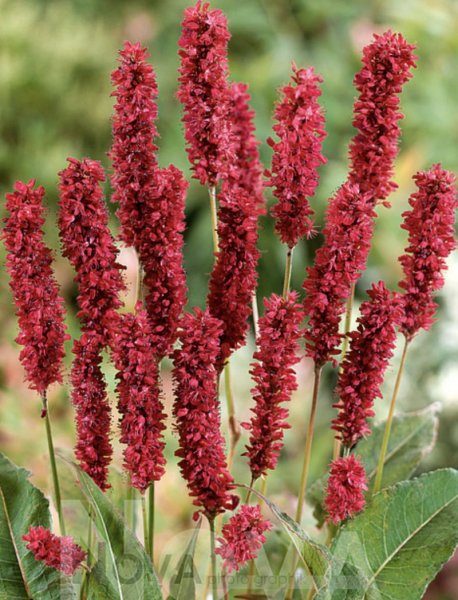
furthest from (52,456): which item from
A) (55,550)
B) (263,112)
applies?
(263,112)

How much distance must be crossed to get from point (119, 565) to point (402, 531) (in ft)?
0.47

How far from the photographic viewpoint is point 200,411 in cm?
36

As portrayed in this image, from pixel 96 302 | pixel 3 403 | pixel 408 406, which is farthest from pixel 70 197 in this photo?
pixel 408 406

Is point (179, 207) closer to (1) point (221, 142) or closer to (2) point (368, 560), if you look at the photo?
(1) point (221, 142)

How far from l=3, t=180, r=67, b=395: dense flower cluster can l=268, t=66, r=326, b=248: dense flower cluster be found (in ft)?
0.34

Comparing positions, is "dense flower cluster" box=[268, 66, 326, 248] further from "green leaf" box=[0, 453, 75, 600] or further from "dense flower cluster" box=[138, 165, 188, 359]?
"green leaf" box=[0, 453, 75, 600]

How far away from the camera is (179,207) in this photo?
0.37 metres

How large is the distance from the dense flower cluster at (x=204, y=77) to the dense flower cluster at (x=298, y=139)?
0.03 meters

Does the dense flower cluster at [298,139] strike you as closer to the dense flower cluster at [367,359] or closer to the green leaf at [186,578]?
the dense flower cluster at [367,359]

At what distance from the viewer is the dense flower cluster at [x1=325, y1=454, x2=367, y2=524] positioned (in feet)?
1.26

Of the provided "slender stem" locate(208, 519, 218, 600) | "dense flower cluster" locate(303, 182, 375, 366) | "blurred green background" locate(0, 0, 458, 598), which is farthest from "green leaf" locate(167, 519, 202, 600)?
"blurred green background" locate(0, 0, 458, 598)

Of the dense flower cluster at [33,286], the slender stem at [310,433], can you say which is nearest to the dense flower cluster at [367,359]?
the slender stem at [310,433]

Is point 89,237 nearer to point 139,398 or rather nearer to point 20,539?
point 139,398

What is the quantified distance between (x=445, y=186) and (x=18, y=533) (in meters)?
0.27
